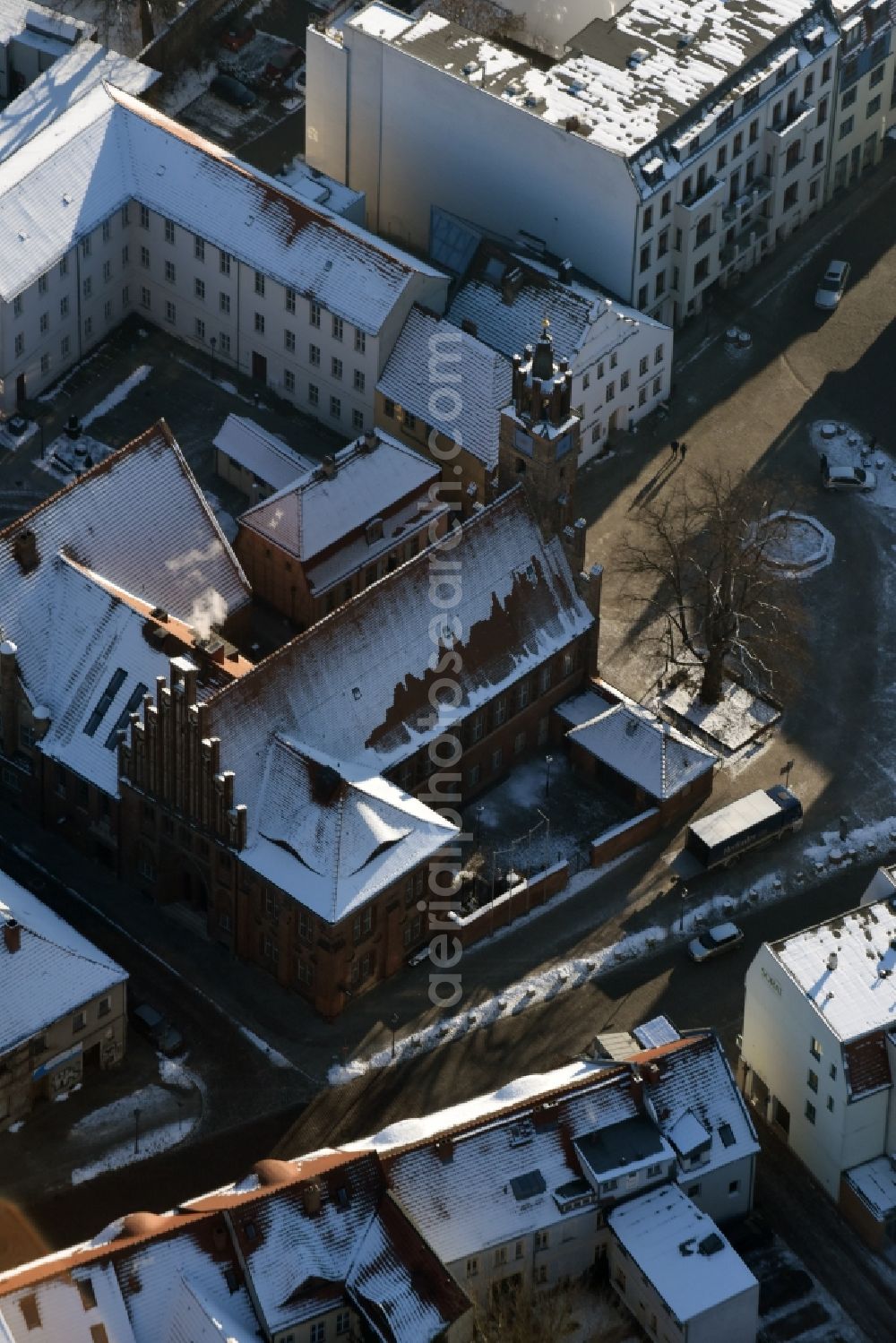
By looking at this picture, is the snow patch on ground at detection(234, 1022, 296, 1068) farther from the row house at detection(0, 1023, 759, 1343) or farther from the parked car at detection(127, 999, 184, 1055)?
the row house at detection(0, 1023, 759, 1343)

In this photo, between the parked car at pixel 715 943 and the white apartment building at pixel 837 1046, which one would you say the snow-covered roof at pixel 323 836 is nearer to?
the parked car at pixel 715 943

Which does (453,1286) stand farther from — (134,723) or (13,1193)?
(134,723)

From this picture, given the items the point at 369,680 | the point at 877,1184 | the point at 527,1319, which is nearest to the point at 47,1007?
the point at 369,680

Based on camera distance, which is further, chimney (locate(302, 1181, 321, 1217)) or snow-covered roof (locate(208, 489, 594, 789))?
snow-covered roof (locate(208, 489, 594, 789))

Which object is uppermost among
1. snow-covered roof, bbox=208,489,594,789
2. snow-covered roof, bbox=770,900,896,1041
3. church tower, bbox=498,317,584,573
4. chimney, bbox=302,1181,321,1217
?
church tower, bbox=498,317,584,573

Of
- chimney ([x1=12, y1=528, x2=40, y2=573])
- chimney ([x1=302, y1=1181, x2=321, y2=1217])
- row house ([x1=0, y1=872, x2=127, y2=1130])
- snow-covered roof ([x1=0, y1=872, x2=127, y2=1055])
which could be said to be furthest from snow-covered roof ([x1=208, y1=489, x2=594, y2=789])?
chimney ([x1=302, y1=1181, x2=321, y2=1217])

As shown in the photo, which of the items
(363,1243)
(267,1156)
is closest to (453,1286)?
(363,1243)
